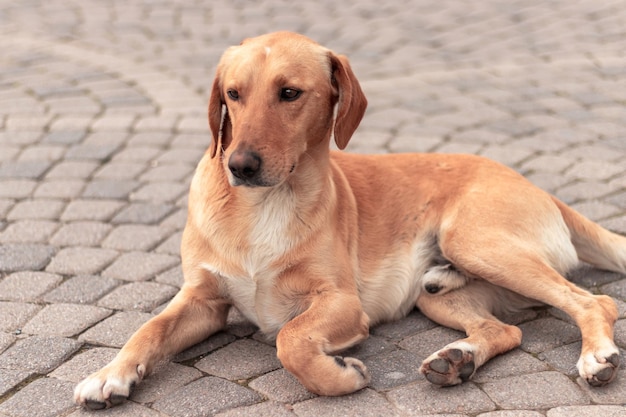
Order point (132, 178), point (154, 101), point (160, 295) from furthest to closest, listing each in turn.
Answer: point (154, 101) < point (132, 178) < point (160, 295)

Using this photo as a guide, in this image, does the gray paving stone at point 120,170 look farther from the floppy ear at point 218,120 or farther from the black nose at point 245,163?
the black nose at point 245,163

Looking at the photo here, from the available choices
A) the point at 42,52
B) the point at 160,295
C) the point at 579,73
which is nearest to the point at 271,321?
the point at 160,295

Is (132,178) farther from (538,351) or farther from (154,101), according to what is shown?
(538,351)

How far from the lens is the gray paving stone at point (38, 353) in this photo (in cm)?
373

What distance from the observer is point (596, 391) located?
341 cm

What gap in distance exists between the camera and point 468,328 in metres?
3.94

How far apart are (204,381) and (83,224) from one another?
2.33 metres

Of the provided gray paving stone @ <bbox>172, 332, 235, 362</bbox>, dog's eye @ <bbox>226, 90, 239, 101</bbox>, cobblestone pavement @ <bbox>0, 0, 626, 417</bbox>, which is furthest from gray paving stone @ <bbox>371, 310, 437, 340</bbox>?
dog's eye @ <bbox>226, 90, 239, 101</bbox>

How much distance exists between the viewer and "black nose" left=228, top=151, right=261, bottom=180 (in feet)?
11.1

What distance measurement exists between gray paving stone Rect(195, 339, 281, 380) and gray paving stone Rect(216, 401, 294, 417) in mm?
286

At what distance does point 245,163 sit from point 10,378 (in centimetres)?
147

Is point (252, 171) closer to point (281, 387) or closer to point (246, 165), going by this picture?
point (246, 165)

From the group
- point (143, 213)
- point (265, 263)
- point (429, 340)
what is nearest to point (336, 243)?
point (265, 263)

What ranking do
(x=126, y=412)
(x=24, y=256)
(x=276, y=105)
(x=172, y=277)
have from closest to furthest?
(x=126, y=412), (x=276, y=105), (x=172, y=277), (x=24, y=256)
